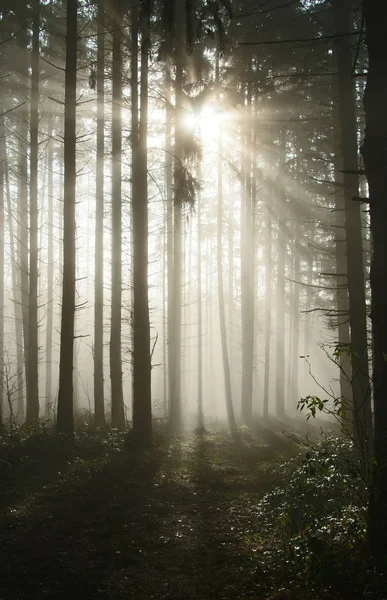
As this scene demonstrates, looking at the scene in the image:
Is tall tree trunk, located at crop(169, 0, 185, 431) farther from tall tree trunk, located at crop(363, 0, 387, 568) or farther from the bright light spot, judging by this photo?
tall tree trunk, located at crop(363, 0, 387, 568)

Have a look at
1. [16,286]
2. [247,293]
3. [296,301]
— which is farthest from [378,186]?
[296,301]

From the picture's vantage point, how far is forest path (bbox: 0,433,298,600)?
4.61m

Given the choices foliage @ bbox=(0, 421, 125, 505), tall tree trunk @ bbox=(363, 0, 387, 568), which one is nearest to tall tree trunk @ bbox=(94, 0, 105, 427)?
foliage @ bbox=(0, 421, 125, 505)

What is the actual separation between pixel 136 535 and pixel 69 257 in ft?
19.7

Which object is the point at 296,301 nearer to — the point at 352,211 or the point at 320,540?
the point at 352,211

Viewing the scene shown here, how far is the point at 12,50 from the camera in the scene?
50.4 ft

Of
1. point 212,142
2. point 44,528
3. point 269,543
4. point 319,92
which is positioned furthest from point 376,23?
point 212,142

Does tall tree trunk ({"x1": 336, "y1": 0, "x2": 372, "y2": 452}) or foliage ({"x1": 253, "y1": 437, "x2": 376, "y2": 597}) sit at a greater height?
tall tree trunk ({"x1": 336, "y1": 0, "x2": 372, "y2": 452})

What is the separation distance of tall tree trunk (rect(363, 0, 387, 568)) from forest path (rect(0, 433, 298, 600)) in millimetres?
2263

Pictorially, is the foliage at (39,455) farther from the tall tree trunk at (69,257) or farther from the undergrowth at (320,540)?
the undergrowth at (320,540)

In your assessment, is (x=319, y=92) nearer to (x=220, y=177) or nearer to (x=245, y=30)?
(x=245, y=30)

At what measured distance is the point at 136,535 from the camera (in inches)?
236

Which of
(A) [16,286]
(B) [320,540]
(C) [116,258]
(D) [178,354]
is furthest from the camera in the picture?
(A) [16,286]

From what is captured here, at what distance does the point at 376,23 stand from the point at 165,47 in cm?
684
